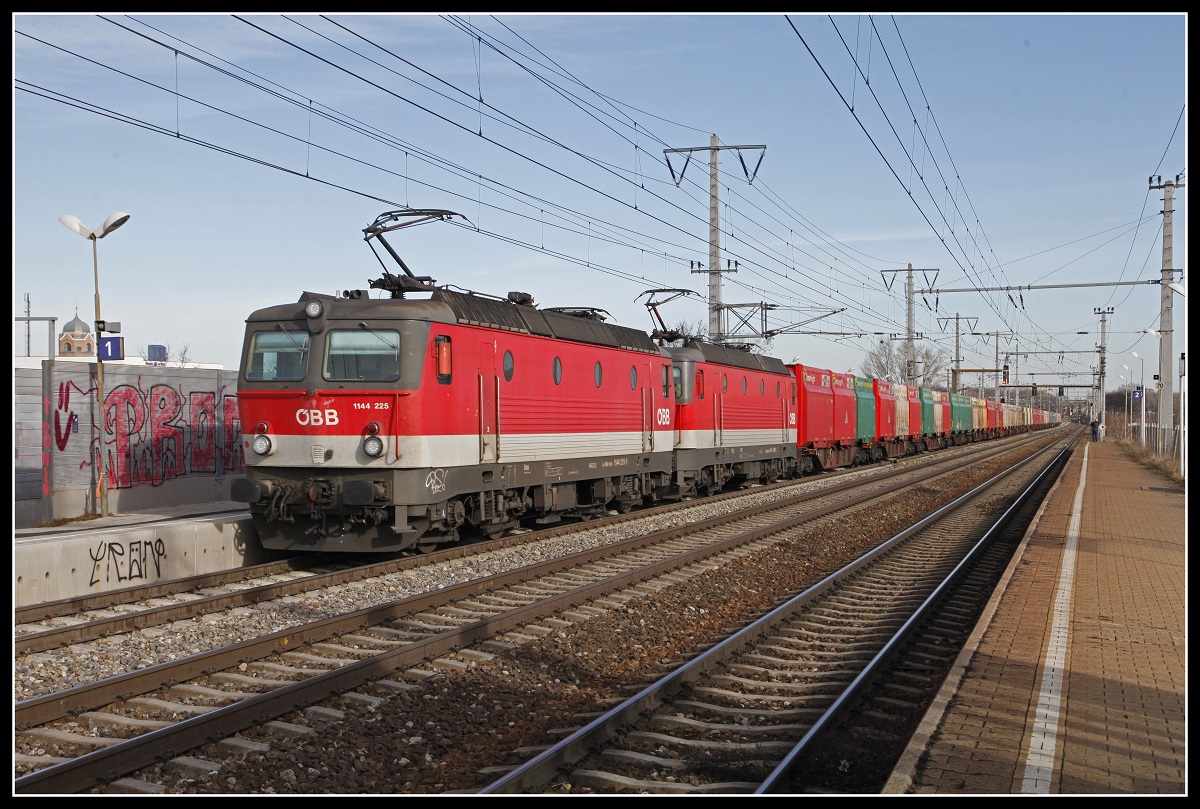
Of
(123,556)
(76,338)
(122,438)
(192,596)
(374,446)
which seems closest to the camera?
(192,596)

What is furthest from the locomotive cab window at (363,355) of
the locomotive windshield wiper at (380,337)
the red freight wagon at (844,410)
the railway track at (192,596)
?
the red freight wagon at (844,410)

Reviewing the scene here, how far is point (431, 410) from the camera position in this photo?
531 inches

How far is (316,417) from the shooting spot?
1338cm

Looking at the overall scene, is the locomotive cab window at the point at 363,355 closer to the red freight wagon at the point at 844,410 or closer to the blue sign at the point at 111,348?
the blue sign at the point at 111,348

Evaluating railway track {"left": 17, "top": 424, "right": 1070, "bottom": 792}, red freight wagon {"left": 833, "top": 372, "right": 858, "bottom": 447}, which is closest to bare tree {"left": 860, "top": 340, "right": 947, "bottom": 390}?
red freight wagon {"left": 833, "top": 372, "right": 858, "bottom": 447}

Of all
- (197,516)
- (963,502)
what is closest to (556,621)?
(197,516)

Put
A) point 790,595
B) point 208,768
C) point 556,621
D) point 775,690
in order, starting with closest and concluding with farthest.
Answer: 1. point 208,768
2. point 775,690
3. point 556,621
4. point 790,595

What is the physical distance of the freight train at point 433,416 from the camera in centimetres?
1326

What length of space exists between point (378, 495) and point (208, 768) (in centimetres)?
689

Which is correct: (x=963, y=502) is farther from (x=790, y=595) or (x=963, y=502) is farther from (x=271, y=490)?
(x=271, y=490)

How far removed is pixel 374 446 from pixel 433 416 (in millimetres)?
885

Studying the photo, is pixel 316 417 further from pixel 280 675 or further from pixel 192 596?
pixel 280 675

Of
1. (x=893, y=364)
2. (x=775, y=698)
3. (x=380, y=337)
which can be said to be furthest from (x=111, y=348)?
(x=893, y=364)

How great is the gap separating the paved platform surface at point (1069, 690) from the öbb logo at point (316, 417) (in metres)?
8.09
